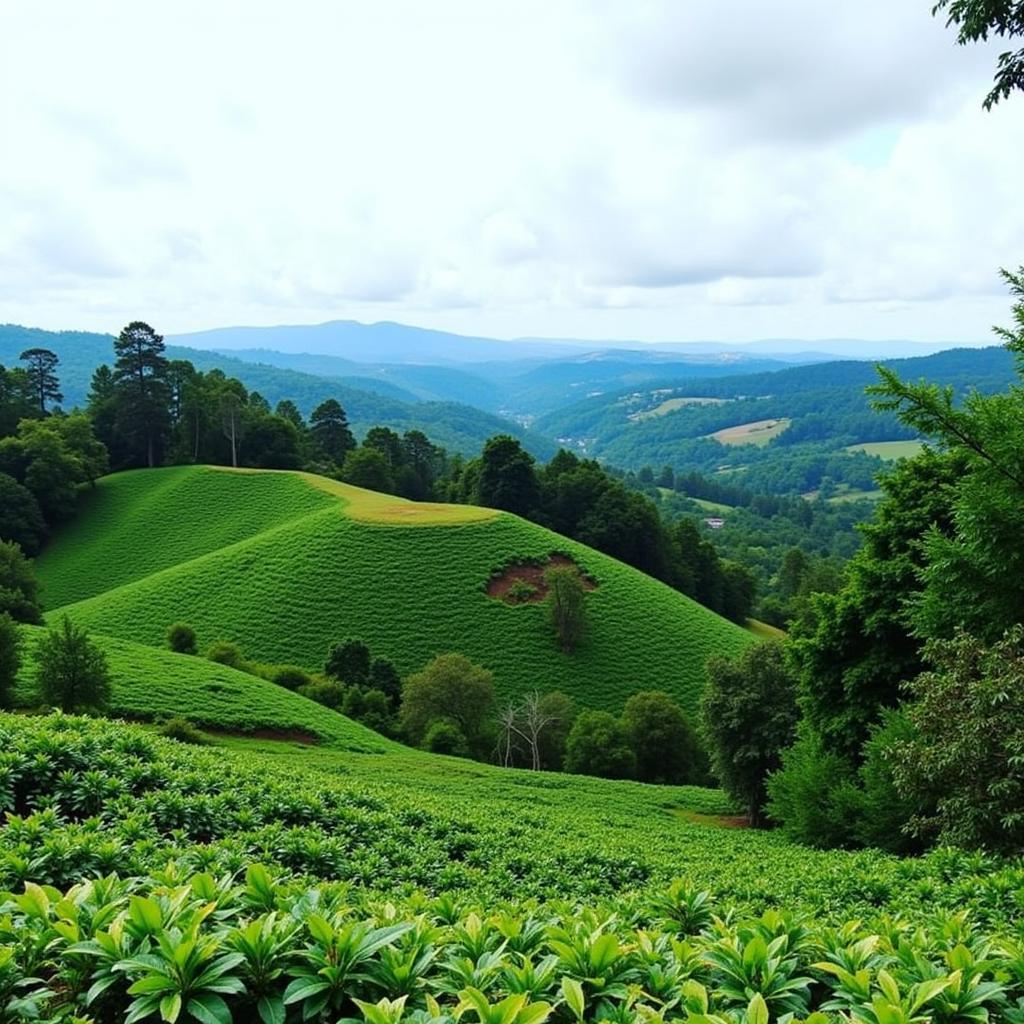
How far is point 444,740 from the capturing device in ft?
119

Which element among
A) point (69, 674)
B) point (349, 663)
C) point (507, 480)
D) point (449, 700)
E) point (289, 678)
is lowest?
point (449, 700)

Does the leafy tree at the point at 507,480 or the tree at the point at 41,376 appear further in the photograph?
the tree at the point at 41,376

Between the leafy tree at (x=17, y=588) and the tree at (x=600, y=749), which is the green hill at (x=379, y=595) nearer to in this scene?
the leafy tree at (x=17, y=588)

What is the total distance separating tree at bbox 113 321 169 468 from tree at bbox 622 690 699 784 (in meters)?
64.6

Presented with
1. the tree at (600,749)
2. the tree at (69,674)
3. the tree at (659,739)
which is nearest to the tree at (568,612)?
the tree at (659,739)

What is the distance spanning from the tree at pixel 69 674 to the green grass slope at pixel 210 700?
5.87ft

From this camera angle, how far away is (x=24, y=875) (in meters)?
5.47

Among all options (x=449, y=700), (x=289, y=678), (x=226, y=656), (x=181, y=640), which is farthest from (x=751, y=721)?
(x=181, y=640)

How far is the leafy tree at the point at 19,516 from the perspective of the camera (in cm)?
6241

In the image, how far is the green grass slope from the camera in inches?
1102

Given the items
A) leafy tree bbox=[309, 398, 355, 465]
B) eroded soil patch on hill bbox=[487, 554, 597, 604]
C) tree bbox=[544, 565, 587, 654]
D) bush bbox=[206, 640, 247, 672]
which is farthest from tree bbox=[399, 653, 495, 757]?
leafy tree bbox=[309, 398, 355, 465]

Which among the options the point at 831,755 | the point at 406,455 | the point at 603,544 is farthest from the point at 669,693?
the point at 406,455

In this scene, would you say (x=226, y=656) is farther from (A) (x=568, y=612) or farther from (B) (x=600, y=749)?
(A) (x=568, y=612)

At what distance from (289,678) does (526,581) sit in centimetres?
1866
